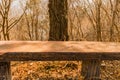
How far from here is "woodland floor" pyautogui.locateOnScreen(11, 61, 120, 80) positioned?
3.40m

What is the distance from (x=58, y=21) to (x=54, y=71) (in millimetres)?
961

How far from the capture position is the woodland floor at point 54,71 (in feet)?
11.2

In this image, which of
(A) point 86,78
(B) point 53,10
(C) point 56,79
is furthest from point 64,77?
(B) point 53,10

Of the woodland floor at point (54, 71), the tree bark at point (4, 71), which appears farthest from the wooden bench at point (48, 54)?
the woodland floor at point (54, 71)

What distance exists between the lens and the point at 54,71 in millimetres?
3619

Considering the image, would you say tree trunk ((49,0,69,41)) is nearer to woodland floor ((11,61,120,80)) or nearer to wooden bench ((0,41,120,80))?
woodland floor ((11,61,120,80))

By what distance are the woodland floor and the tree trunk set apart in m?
0.52

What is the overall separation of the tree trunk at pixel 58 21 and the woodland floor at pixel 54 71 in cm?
52

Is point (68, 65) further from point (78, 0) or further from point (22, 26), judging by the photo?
point (22, 26)

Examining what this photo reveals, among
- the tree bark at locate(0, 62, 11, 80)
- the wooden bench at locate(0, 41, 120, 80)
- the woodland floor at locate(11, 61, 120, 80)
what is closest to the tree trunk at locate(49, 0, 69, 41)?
the woodland floor at locate(11, 61, 120, 80)

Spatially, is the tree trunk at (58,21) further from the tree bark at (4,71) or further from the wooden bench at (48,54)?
the tree bark at (4,71)

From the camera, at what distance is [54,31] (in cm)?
418

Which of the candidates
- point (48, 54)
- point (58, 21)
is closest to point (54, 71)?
point (58, 21)

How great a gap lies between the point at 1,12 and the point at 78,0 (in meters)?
5.86
